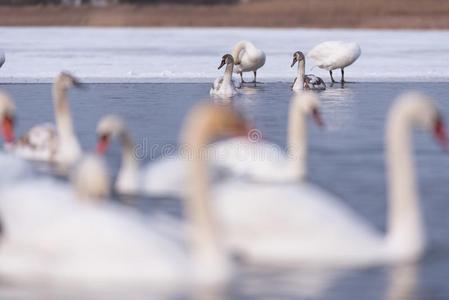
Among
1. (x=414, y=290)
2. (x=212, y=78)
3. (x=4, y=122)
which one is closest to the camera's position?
(x=414, y=290)

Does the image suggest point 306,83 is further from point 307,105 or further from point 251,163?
point 251,163

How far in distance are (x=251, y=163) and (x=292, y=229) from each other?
2615 mm

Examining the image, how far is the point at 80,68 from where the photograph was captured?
20125 millimetres

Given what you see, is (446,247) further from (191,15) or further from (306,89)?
(191,15)

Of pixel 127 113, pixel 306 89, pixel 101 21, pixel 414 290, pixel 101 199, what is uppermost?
pixel 101 21

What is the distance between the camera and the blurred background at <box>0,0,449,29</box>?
3344 cm

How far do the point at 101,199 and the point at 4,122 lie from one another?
164 inches

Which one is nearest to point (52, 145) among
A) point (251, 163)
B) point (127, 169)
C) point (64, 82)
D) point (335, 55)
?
point (64, 82)

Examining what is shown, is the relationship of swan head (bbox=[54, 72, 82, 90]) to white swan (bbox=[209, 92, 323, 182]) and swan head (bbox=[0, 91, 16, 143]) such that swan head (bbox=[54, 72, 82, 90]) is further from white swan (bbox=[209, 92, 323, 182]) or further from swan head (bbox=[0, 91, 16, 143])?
white swan (bbox=[209, 92, 323, 182])

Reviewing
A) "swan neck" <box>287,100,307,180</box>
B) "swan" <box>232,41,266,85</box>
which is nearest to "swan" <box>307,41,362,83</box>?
"swan" <box>232,41,266,85</box>

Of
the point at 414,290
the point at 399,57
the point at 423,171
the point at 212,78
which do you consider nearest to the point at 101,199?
the point at 414,290

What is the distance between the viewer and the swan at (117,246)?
5.20m

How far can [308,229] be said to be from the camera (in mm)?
5984

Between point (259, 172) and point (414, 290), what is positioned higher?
point (259, 172)
